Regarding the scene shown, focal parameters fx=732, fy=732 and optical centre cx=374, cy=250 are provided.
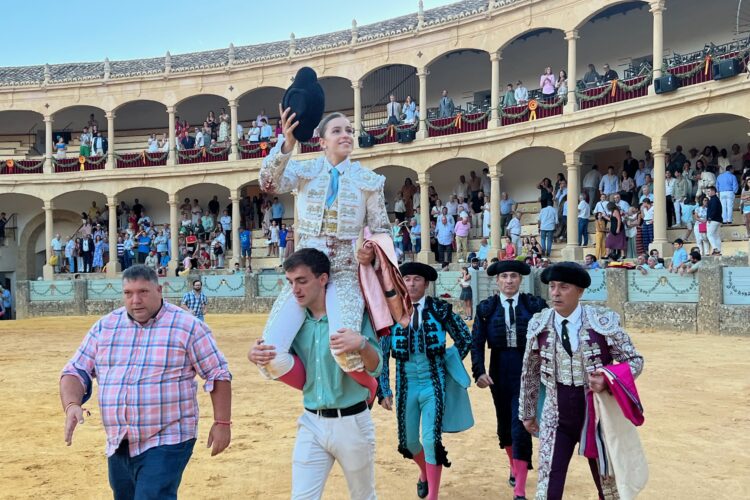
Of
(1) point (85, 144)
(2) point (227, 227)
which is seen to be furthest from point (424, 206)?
(1) point (85, 144)

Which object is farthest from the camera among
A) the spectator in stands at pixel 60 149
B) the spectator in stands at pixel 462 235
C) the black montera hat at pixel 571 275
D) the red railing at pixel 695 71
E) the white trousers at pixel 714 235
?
the spectator in stands at pixel 60 149

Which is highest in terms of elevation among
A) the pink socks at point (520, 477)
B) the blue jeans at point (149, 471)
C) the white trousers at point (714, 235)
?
the white trousers at point (714, 235)

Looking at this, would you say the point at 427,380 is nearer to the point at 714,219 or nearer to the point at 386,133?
the point at 714,219

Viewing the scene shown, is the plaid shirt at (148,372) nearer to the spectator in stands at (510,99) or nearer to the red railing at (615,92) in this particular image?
the red railing at (615,92)

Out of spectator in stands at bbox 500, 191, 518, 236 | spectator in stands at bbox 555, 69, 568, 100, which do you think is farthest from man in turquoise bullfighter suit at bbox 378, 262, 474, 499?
spectator in stands at bbox 500, 191, 518, 236

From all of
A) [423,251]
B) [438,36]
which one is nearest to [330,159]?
[423,251]

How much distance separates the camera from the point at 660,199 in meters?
17.8

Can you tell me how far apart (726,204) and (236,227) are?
17.0 meters

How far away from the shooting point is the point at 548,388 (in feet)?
13.2

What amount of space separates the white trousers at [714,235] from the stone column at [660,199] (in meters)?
2.04

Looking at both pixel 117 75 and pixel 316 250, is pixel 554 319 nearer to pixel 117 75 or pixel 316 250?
pixel 316 250

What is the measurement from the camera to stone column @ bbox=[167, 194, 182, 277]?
89.1 ft

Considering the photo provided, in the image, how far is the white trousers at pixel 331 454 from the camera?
10.4 feet

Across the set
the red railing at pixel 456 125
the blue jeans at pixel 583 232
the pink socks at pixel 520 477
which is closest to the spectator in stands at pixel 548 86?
the red railing at pixel 456 125
